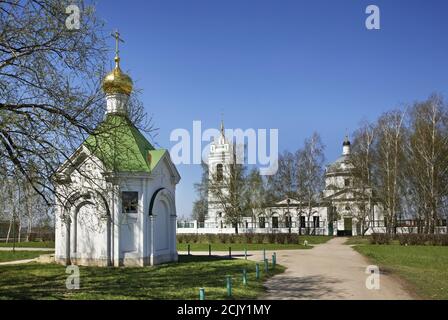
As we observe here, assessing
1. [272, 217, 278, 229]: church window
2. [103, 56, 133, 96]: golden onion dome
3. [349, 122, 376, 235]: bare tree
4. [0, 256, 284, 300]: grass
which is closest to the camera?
[0, 256, 284, 300]: grass

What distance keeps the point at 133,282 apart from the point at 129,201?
5537mm

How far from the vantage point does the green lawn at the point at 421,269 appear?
41.8ft

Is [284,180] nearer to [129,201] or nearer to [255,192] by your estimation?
[255,192]

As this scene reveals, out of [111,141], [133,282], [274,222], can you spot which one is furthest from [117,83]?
[274,222]

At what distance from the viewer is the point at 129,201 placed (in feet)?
60.9

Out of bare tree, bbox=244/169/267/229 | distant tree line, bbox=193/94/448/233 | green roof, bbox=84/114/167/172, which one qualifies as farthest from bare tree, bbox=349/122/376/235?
green roof, bbox=84/114/167/172

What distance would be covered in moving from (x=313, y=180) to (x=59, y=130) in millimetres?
38080

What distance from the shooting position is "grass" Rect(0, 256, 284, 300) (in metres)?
11.3

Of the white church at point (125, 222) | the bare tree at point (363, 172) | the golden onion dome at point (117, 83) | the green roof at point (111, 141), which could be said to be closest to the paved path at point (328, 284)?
the green roof at point (111, 141)

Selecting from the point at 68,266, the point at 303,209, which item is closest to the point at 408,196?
the point at 303,209

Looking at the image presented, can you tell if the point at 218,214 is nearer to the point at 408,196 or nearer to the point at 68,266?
the point at 408,196

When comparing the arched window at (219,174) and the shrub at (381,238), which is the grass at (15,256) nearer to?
the arched window at (219,174)

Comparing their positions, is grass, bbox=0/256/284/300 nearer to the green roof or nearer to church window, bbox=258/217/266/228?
the green roof

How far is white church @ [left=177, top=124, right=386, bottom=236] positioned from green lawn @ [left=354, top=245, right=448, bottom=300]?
19.7 metres
